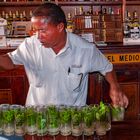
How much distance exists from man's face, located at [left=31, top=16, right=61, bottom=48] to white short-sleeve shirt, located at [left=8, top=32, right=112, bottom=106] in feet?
0.48

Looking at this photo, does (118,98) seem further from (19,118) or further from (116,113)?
(19,118)

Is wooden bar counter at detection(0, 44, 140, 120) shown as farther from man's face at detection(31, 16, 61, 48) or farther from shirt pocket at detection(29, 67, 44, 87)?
man's face at detection(31, 16, 61, 48)

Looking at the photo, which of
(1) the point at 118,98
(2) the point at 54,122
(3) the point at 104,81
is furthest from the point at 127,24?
(2) the point at 54,122

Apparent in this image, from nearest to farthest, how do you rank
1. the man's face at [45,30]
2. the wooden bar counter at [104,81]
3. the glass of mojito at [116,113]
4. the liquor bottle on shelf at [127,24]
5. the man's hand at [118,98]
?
the glass of mojito at [116,113] < the man's hand at [118,98] < the man's face at [45,30] < the wooden bar counter at [104,81] < the liquor bottle on shelf at [127,24]

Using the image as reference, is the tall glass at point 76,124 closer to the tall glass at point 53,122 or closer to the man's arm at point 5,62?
the tall glass at point 53,122

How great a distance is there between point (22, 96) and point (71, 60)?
1.41 m

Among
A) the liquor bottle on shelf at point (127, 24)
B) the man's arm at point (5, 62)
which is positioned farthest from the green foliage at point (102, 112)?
the liquor bottle on shelf at point (127, 24)

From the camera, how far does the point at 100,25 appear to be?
11.9ft

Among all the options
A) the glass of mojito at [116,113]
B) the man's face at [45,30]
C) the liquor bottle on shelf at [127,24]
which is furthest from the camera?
the liquor bottle on shelf at [127,24]

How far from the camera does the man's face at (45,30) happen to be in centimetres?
208

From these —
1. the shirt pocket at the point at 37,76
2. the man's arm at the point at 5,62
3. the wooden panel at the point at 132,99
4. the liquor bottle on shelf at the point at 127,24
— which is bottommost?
the wooden panel at the point at 132,99

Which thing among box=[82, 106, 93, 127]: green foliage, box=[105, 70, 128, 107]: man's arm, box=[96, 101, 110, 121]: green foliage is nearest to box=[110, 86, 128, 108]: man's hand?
box=[105, 70, 128, 107]: man's arm

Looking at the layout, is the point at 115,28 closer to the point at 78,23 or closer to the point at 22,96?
the point at 78,23

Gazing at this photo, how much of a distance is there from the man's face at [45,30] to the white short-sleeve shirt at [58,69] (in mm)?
147
